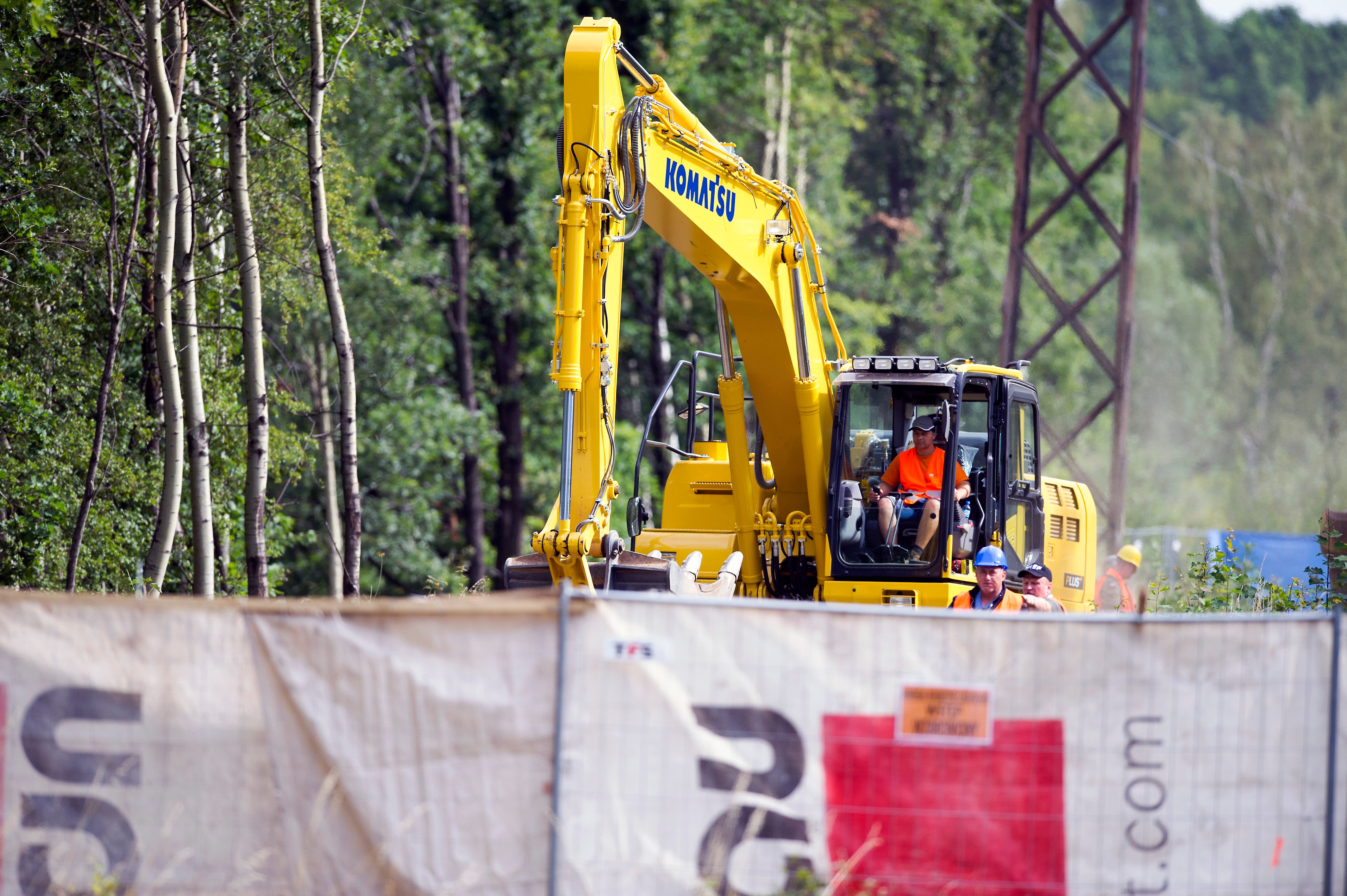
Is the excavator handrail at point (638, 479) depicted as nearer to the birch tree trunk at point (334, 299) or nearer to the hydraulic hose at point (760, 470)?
the hydraulic hose at point (760, 470)

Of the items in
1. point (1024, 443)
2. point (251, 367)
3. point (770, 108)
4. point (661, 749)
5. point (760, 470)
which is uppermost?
point (770, 108)

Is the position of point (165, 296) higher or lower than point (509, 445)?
higher

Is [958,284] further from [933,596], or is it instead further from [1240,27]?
[1240,27]

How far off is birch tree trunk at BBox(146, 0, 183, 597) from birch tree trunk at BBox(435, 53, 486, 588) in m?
12.5

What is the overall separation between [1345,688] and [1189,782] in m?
0.75

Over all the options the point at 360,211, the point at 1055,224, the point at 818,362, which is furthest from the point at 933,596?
the point at 1055,224

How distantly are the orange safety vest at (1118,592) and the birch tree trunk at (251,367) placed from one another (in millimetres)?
7932

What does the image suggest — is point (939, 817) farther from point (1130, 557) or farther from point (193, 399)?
point (1130, 557)

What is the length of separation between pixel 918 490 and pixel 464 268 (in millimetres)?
16335

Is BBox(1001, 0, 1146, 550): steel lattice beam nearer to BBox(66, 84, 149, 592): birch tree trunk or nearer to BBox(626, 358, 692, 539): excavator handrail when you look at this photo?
BBox(626, 358, 692, 539): excavator handrail

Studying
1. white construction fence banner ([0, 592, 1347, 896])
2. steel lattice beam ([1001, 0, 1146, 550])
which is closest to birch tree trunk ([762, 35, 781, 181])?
steel lattice beam ([1001, 0, 1146, 550])

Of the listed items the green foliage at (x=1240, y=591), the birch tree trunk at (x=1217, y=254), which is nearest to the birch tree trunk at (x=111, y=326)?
the green foliage at (x=1240, y=591)

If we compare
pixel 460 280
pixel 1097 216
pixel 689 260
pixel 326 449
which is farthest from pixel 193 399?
pixel 1097 216

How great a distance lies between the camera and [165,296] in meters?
11.5
